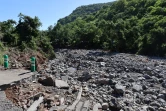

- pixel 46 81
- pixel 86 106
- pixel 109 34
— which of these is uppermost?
pixel 109 34

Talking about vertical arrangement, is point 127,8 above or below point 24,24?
above

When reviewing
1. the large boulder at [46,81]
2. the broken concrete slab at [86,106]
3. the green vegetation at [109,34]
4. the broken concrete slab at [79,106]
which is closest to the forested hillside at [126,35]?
the green vegetation at [109,34]

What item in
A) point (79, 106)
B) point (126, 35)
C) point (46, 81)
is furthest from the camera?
point (126, 35)

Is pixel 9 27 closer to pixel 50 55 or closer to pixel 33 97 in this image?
pixel 50 55

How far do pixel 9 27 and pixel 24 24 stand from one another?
1577 millimetres

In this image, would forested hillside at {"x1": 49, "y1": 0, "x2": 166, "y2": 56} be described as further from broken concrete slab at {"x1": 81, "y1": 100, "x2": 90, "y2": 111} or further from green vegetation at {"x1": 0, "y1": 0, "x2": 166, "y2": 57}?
broken concrete slab at {"x1": 81, "y1": 100, "x2": 90, "y2": 111}

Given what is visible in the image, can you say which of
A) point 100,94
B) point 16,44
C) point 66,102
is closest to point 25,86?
point 66,102

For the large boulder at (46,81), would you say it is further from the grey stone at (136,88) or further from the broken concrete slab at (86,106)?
the grey stone at (136,88)

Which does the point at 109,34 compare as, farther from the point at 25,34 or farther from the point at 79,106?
the point at 79,106

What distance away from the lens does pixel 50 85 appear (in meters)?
9.48

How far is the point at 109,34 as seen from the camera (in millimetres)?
35750

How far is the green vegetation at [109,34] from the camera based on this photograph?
18562mm

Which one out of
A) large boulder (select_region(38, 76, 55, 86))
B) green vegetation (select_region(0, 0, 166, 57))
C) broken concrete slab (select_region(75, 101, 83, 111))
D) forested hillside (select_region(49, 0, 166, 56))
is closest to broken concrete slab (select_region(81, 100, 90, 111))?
broken concrete slab (select_region(75, 101, 83, 111))

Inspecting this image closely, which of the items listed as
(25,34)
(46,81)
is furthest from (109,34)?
(46,81)
